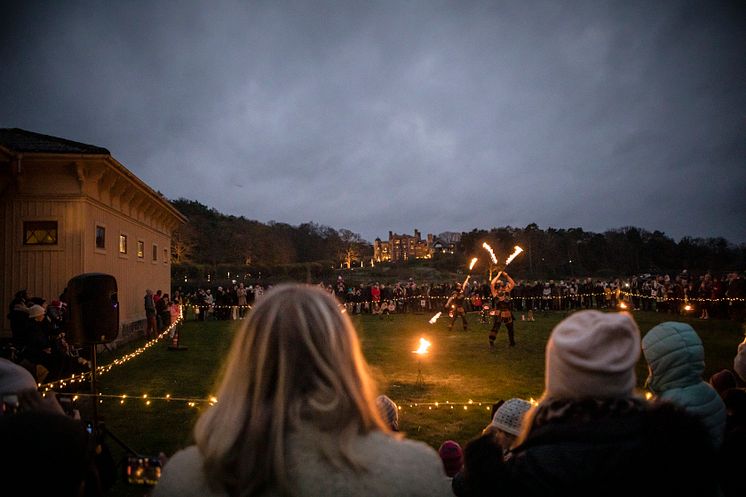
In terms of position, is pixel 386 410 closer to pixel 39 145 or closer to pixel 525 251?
pixel 39 145

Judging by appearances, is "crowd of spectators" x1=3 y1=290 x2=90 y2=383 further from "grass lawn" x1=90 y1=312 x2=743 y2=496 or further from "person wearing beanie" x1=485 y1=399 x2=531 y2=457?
"person wearing beanie" x1=485 y1=399 x2=531 y2=457

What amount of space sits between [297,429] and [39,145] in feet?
56.3

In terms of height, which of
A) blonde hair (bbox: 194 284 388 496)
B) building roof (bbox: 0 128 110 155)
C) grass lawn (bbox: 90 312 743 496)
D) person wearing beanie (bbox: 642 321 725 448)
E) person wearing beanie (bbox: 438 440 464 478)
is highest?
building roof (bbox: 0 128 110 155)

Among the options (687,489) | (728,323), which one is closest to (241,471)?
(687,489)

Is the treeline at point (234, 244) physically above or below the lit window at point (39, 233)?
above

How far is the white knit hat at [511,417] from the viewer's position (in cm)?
301

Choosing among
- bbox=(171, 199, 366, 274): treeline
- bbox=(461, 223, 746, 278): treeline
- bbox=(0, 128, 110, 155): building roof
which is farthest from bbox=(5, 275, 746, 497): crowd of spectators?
bbox=(461, 223, 746, 278): treeline

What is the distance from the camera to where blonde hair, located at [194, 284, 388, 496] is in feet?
4.46

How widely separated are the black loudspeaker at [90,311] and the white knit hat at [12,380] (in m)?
5.11

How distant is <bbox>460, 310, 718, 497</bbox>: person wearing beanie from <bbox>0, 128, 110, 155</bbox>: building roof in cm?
1525

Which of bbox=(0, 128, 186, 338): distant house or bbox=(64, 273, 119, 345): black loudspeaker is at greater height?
bbox=(0, 128, 186, 338): distant house

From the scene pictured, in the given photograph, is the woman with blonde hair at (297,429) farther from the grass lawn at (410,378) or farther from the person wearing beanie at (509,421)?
the grass lawn at (410,378)

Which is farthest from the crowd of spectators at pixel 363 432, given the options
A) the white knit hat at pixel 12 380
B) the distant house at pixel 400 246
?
the distant house at pixel 400 246

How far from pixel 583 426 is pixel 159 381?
11251mm
